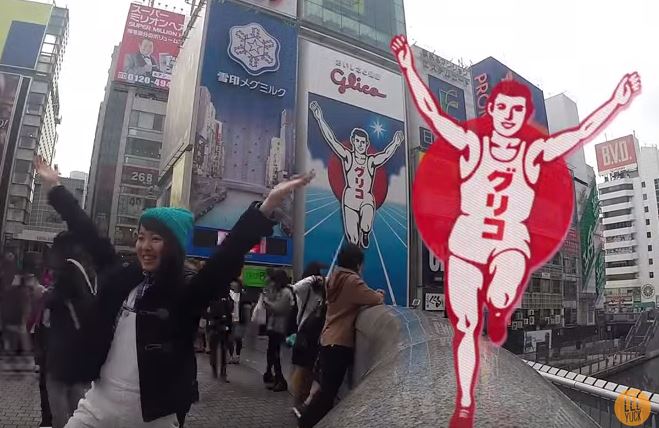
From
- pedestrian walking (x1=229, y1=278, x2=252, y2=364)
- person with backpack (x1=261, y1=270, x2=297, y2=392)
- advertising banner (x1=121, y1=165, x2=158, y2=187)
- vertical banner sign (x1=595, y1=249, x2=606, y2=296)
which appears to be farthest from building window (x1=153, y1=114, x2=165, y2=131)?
person with backpack (x1=261, y1=270, x2=297, y2=392)

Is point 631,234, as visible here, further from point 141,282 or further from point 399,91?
point 141,282

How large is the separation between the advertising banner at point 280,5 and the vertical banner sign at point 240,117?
552mm

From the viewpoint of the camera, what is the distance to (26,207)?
73.7ft

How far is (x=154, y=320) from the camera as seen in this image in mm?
1204

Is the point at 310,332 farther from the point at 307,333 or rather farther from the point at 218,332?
the point at 218,332

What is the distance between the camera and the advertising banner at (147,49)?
2984 cm

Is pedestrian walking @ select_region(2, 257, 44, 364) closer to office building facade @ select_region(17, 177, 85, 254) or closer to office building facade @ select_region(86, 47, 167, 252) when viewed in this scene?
office building facade @ select_region(17, 177, 85, 254)

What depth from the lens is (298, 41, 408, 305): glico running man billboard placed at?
1853cm

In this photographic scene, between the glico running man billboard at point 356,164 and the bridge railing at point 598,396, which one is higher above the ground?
the glico running man billboard at point 356,164

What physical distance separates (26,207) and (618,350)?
26033 mm
